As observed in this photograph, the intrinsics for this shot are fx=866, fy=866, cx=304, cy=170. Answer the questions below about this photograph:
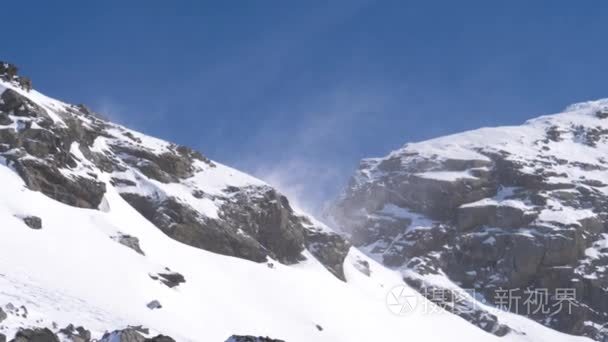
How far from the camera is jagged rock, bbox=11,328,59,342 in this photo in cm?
3406

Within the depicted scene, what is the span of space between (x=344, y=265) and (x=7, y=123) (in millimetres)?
49989

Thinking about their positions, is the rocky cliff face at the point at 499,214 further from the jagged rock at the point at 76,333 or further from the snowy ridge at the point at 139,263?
the jagged rock at the point at 76,333

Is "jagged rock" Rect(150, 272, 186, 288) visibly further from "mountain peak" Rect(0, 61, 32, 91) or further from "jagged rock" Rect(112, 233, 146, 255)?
"mountain peak" Rect(0, 61, 32, 91)

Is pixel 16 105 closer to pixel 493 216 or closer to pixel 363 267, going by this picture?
pixel 363 267

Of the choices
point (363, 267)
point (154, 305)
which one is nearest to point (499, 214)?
point (363, 267)

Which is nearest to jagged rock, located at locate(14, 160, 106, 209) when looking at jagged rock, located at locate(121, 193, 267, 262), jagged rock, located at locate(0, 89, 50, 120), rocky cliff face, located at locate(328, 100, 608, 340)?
jagged rock, located at locate(0, 89, 50, 120)

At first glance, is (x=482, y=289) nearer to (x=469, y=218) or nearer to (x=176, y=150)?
(x=469, y=218)

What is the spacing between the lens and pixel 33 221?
2250 inches

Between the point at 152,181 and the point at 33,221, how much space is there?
30.5 m

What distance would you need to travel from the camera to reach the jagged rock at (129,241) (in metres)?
64.6

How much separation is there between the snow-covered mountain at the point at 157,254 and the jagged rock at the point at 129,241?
134mm

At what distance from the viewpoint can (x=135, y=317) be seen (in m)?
50.3

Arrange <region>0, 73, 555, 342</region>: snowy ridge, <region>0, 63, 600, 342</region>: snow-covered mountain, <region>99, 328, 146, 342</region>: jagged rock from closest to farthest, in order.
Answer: <region>99, 328, 146, 342</region>: jagged rock → <region>0, 63, 600, 342</region>: snow-covered mountain → <region>0, 73, 555, 342</region>: snowy ridge

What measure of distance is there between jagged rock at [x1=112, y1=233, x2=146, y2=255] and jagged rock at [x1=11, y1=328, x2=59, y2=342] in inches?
1122
